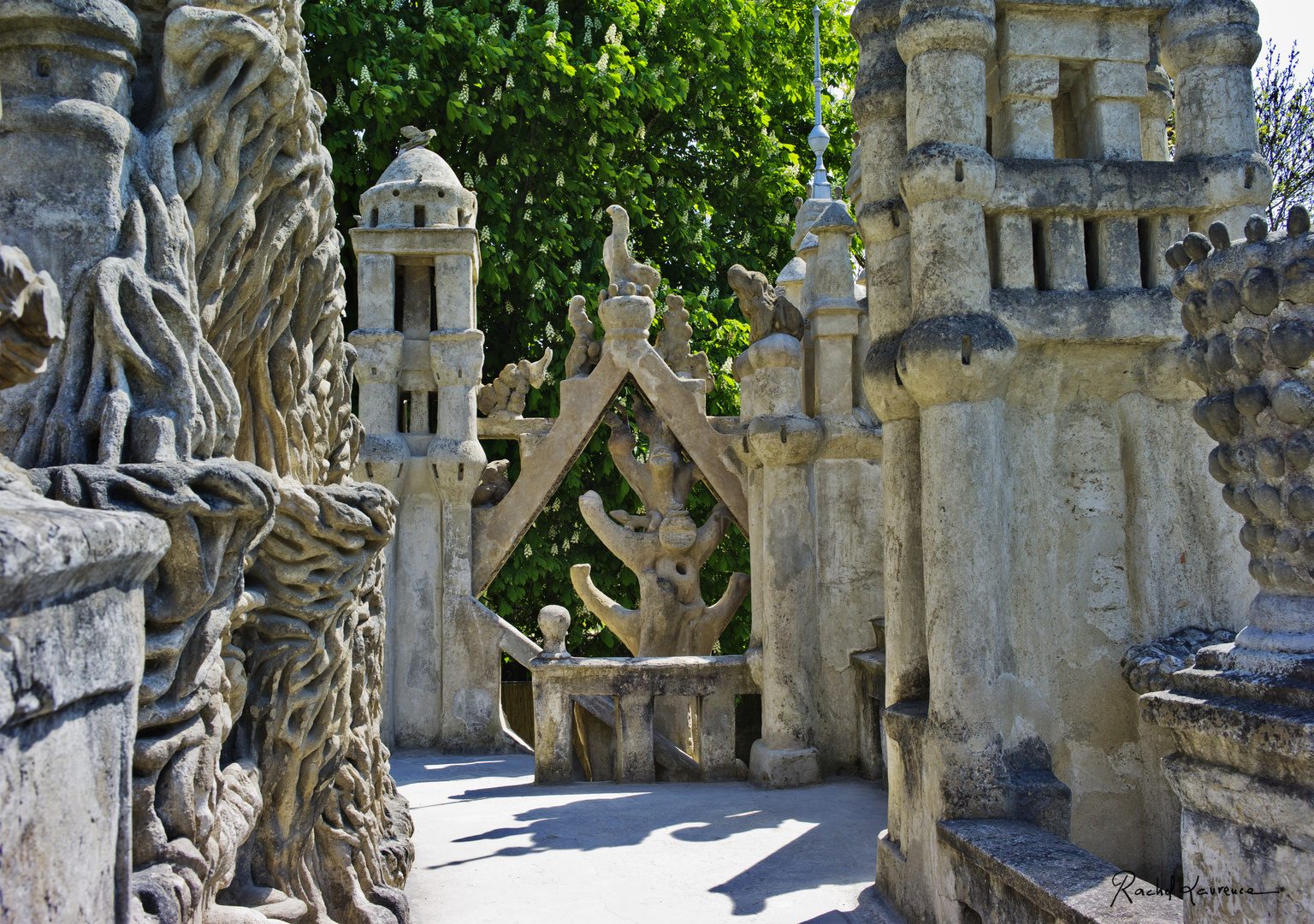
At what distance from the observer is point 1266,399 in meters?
2.57

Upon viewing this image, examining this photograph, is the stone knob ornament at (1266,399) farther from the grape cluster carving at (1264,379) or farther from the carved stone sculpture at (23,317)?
the carved stone sculpture at (23,317)

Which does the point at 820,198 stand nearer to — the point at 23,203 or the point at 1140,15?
the point at 1140,15

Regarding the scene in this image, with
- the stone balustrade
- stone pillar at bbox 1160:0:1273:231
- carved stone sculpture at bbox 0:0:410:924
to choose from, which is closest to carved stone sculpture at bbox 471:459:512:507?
the stone balustrade

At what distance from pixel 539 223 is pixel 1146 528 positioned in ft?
27.5

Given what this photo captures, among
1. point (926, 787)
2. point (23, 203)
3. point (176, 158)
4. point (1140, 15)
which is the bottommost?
point (926, 787)

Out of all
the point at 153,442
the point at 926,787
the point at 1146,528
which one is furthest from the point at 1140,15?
the point at 153,442

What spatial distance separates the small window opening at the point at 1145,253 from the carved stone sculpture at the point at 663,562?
422cm

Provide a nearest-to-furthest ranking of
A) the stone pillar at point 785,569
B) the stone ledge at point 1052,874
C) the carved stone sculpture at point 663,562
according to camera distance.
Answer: the stone ledge at point 1052,874, the stone pillar at point 785,569, the carved stone sculpture at point 663,562

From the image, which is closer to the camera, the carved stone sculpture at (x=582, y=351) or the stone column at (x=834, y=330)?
the stone column at (x=834, y=330)

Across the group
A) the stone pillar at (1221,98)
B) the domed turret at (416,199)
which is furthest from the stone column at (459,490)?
the stone pillar at (1221,98)

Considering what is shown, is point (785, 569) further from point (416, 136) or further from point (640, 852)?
point (416, 136)

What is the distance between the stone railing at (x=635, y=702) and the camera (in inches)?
292

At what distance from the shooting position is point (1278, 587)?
263 cm

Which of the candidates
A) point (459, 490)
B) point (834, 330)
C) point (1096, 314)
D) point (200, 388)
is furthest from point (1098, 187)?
point (459, 490)
